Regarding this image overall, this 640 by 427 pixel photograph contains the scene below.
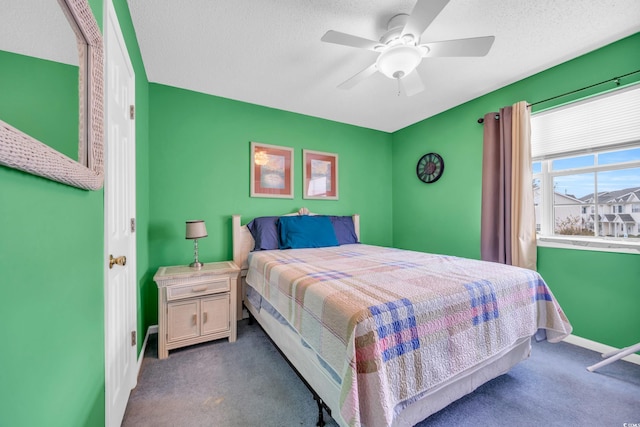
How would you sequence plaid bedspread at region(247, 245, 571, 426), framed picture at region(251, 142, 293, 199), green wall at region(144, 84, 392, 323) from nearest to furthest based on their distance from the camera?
plaid bedspread at region(247, 245, 571, 426)
green wall at region(144, 84, 392, 323)
framed picture at region(251, 142, 293, 199)

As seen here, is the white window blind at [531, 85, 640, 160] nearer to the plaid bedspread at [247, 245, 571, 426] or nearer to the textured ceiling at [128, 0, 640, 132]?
the textured ceiling at [128, 0, 640, 132]

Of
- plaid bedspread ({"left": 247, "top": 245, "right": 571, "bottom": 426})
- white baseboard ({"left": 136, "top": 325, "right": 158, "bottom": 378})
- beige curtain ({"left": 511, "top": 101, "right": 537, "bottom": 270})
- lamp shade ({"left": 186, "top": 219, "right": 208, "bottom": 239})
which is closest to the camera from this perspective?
plaid bedspread ({"left": 247, "top": 245, "right": 571, "bottom": 426})

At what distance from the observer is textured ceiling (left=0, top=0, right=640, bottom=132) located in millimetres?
1714

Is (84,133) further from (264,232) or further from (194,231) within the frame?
(264,232)

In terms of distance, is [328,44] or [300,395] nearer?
[300,395]

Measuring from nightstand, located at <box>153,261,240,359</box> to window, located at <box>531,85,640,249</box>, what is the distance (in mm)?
3308

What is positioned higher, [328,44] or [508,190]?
[328,44]

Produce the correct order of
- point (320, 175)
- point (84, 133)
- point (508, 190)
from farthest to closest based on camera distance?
point (320, 175) < point (508, 190) < point (84, 133)

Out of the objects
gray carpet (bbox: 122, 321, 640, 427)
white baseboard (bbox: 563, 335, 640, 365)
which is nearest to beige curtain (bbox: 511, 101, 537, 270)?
white baseboard (bbox: 563, 335, 640, 365)

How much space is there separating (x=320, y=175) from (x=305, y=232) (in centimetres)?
99

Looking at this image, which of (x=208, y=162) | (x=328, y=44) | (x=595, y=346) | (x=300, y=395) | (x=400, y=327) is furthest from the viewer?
(x=208, y=162)

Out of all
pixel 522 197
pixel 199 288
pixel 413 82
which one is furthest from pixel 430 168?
pixel 199 288

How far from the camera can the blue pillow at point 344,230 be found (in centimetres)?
340

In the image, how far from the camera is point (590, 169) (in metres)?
2.33
